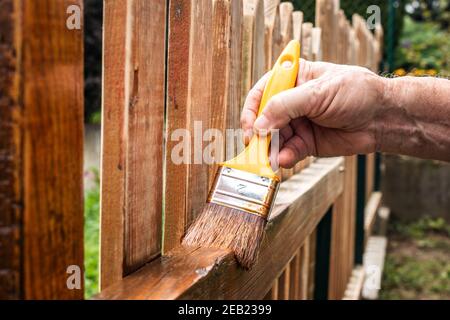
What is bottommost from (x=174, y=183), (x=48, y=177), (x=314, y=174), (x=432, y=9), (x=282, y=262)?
(x=282, y=262)

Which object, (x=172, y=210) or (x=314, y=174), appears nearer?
(x=172, y=210)

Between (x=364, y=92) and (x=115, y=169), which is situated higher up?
(x=364, y=92)

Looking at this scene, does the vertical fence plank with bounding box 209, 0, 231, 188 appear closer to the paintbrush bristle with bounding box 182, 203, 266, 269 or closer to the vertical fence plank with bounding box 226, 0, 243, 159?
the vertical fence plank with bounding box 226, 0, 243, 159

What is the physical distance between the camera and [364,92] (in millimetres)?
1747

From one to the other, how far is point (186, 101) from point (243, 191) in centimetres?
25

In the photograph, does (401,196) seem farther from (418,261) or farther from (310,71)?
(310,71)

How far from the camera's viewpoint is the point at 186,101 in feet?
4.72

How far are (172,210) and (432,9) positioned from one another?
12161 millimetres

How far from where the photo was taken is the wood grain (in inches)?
44.8

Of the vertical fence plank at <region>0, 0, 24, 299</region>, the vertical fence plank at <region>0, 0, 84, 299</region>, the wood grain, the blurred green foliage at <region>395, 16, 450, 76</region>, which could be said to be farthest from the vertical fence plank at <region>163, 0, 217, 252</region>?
the blurred green foliage at <region>395, 16, 450, 76</region>

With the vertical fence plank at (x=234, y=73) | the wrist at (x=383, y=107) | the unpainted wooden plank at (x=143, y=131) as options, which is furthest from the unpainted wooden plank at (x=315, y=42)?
the unpainted wooden plank at (x=143, y=131)

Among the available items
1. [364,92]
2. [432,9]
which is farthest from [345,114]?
[432,9]

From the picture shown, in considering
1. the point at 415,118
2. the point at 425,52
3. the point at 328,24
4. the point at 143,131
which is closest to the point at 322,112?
the point at 415,118

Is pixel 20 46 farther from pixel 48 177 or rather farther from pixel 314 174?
pixel 314 174
